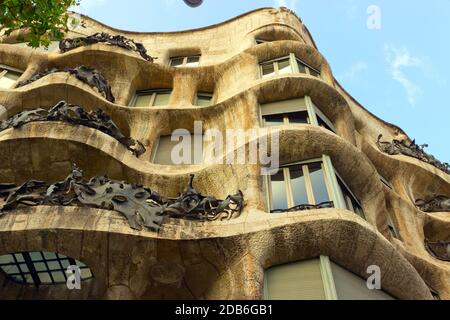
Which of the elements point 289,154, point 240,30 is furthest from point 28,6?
point 240,30

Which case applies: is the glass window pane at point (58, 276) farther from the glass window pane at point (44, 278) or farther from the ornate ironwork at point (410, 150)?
the ornate ironwork at point (410, 150)

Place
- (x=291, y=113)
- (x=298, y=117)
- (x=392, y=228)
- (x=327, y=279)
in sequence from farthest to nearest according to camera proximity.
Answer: (x=392, y=228), (x=291, y=113), (x=298, y=117), (x=327, y=279)

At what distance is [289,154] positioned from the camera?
11367mm

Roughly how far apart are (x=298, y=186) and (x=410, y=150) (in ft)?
39.0

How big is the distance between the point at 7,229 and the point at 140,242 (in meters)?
2.46

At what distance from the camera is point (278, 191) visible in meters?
10.6

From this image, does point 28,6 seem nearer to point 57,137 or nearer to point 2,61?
point 57,137

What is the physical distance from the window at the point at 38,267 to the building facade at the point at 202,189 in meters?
0.04

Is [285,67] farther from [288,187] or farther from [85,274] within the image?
[85,274]

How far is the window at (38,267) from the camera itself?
9.48 m

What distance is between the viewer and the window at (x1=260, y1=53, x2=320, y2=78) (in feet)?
51.9

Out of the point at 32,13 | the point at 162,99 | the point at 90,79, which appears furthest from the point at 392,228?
the point at 32,13

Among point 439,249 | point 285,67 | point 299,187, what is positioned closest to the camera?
point 299,187

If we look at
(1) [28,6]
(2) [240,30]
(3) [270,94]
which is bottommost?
(1) [28,6]
